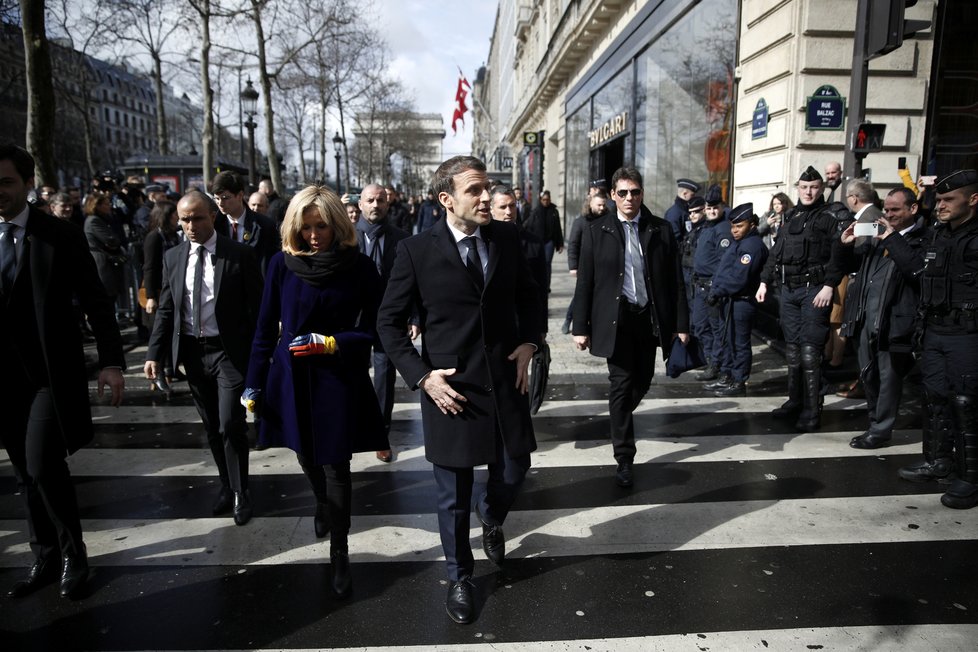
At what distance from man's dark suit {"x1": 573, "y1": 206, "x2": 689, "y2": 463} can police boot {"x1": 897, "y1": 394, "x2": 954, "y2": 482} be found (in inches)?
66.6

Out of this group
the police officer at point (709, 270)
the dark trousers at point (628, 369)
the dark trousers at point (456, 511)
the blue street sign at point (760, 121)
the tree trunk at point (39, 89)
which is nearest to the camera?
the dark trousers at point (456, 511)

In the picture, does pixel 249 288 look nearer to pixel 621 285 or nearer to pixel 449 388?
pixel 449 388

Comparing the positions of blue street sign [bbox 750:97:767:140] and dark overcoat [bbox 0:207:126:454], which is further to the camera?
blue street sign [bbox 750:97:767:140]

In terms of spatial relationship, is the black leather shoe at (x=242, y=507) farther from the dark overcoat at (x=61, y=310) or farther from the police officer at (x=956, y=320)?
the police officer at (x=956, y=320)

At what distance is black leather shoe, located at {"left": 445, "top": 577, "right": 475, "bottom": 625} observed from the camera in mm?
3113

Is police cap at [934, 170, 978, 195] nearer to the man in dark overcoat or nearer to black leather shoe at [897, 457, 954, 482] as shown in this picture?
black leather shoe at [897, 457, 954, 482]

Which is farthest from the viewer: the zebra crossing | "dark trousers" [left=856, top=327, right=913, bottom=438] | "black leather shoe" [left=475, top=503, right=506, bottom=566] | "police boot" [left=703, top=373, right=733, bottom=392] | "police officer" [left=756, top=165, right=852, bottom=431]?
"police boot" [left=703, top=373, right=733, bottom=392]

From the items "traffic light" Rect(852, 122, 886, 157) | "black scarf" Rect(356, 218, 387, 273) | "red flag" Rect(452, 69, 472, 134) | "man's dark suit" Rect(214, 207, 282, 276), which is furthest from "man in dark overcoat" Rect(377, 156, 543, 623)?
"red flag" Rect(452, 69, 472, 134)

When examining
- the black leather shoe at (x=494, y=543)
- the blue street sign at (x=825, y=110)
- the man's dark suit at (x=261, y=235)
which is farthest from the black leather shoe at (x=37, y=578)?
the blue street sign at (x=825, y=110)

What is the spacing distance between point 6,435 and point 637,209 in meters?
3.82

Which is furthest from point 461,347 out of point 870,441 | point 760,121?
point 760,121

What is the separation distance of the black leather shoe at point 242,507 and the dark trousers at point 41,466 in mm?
887

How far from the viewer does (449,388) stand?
303 cm

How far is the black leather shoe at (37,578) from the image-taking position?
134 inches
